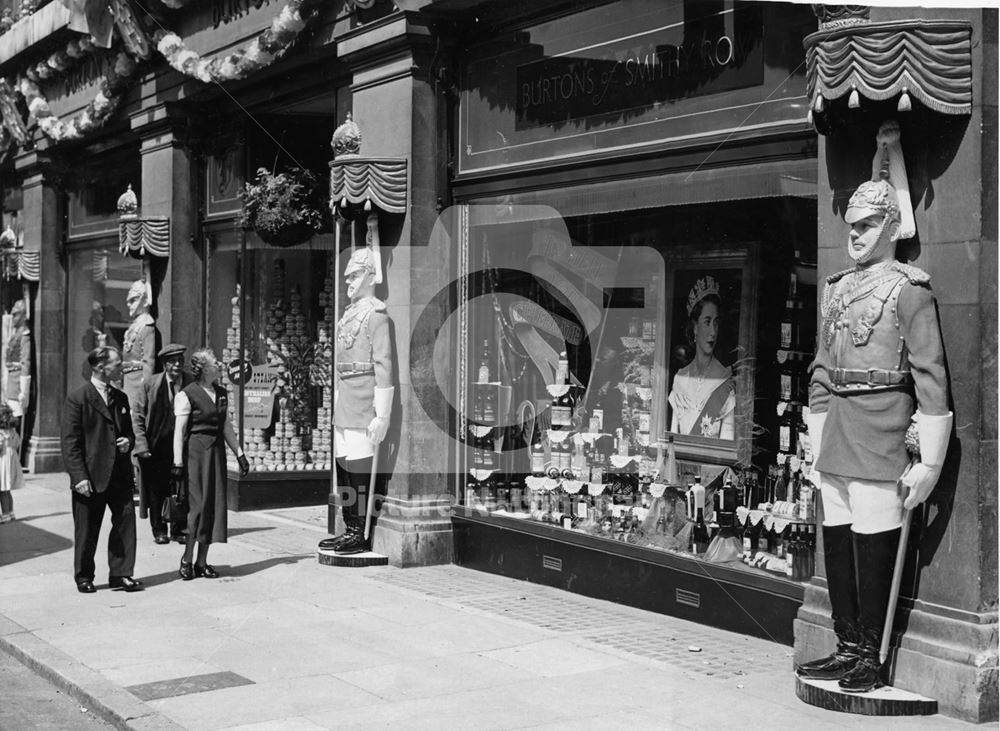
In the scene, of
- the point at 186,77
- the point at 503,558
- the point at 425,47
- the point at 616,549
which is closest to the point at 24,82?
the point at 186,77

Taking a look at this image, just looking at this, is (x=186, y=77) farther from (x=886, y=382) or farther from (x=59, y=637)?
(x=886, y=382)

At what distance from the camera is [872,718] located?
20.6 feet

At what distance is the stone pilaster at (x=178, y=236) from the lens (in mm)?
15500

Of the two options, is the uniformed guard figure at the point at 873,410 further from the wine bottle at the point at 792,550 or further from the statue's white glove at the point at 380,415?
the statue's white glove at the point at 380,415

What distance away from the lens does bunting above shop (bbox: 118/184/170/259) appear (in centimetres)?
1550

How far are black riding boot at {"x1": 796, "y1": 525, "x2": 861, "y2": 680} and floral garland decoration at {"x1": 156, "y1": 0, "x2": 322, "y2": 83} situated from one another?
7.64 meters

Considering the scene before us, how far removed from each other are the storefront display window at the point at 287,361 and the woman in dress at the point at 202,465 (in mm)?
3933

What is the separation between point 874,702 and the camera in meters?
6.31

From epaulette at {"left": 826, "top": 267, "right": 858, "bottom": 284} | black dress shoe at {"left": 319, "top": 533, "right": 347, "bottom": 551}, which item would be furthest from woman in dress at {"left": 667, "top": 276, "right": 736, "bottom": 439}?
black dress shoe at {"left": 319, "top": 533, "right": 347, "bottom": 551}

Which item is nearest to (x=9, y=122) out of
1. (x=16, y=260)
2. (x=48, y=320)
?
(x=16, y=260)

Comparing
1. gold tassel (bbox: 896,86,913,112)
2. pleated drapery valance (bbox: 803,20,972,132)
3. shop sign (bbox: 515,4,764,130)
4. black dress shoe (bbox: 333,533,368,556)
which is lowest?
black dress shoe (bbox: 333,533,368,556)

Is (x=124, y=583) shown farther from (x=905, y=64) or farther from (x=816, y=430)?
(x=905, y=64)

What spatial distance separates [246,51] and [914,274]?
28.5 ft

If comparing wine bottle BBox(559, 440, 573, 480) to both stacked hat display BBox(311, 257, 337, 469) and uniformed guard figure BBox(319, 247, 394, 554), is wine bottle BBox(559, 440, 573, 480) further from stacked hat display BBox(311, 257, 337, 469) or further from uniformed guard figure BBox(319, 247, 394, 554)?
stacked hat display BBox(311, 257, 337, 469)
